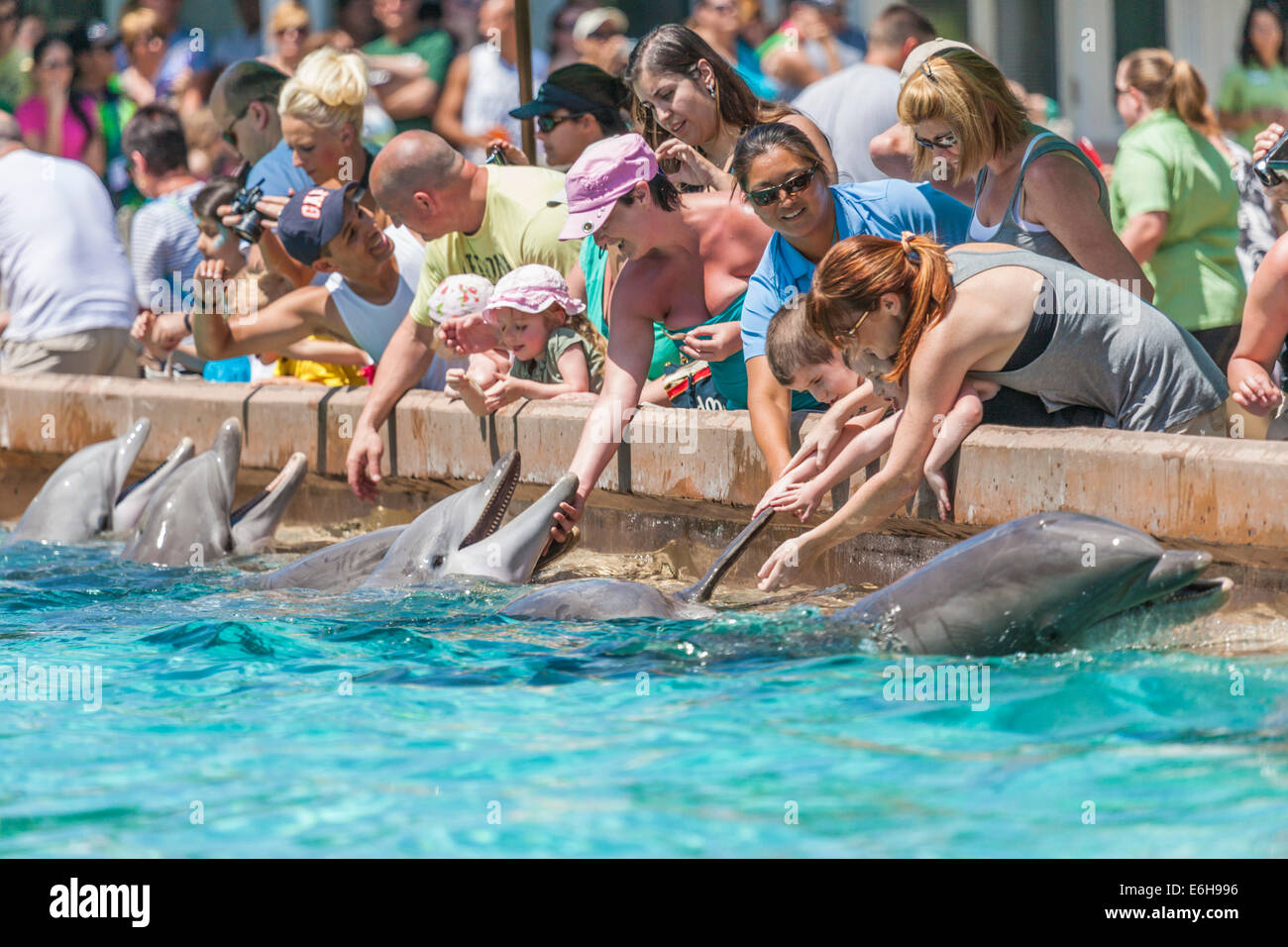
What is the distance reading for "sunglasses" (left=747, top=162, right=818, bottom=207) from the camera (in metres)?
5.64

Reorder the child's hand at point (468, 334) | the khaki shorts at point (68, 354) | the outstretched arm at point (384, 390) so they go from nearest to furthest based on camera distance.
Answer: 1. the child's hand at point (468, 334)
2. the outstretched arm at point (384, 390)
3. the khaki shorts at point (68, 354)

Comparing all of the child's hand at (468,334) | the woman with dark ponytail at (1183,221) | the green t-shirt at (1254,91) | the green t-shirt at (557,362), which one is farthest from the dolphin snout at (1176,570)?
the green t-shirt at (1254,91)

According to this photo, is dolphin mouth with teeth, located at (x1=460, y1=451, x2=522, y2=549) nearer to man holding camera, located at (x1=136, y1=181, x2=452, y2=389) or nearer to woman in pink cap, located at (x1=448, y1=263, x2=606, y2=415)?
woman in pink cap, located at (x1=448, y1=263, x2=606, y2=415)

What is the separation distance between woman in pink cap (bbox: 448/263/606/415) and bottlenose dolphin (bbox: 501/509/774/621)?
1.86 metres

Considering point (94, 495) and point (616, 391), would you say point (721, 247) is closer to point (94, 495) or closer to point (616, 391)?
point (616, 391)

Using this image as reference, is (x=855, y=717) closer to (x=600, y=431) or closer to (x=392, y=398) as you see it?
(x=600, y=431)

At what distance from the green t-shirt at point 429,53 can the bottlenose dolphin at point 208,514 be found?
5.59 m

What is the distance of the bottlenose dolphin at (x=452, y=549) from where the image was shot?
5.88 meters

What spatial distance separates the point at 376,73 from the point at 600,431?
7.10 m

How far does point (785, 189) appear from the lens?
5.64 m

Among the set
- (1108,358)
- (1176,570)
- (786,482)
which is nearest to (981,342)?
(1108,358)

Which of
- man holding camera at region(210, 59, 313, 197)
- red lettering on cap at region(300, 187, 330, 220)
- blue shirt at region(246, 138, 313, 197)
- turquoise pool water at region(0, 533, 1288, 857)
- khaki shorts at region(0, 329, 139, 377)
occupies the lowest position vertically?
turquoise pool water at region(0, 533, 1288, 857)

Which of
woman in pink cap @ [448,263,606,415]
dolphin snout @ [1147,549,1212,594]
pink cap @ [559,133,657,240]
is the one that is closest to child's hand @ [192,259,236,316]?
woman in pink cap @ [448,263,606,415]

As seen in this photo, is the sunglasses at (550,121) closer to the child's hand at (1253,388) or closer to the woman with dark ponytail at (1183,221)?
the woman with dark ponytail at (1183,221)
